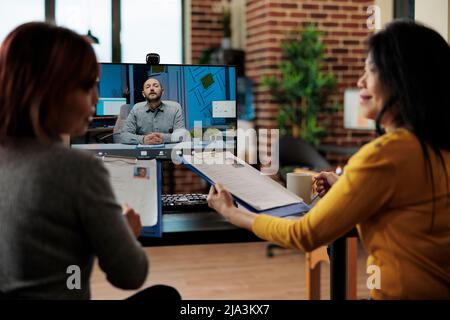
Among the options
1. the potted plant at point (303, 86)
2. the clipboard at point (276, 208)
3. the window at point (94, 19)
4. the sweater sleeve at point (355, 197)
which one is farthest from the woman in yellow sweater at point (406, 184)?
the window at point (94, 19)

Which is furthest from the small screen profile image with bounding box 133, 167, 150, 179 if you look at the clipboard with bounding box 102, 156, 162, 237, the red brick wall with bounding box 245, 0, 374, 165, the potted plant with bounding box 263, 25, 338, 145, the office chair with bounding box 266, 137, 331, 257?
the red brick wall with bounding box 245, 0, 374, 165

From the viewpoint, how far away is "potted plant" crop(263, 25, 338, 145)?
5062 millimetres

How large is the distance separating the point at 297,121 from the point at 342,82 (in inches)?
25.8

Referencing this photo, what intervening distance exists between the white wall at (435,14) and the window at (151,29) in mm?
3818

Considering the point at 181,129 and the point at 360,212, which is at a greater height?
the point at 181,129

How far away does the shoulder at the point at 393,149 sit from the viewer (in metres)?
1.04

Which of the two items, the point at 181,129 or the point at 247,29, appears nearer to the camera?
the point at 181,129

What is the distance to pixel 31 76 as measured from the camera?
→ 903mm

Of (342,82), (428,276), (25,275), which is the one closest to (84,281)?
(25,275)

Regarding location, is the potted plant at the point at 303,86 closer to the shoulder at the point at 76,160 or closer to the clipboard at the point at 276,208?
the clipboard at the point at 276,208

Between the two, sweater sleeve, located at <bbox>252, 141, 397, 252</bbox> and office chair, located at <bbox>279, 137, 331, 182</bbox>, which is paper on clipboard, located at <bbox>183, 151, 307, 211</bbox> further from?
office chair, located at <bbox>279, 137, 331, 182</bbox>

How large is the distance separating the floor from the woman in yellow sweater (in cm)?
225
